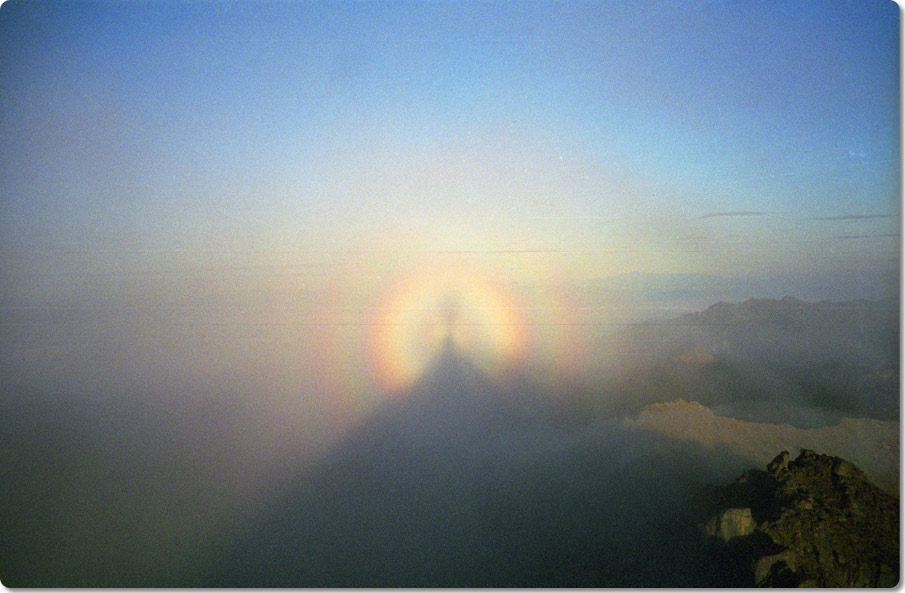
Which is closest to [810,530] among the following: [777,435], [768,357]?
[777,435]

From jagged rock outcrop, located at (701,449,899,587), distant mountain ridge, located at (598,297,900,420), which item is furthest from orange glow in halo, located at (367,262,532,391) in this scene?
jagged rock outcrop, located at (701,449,899,587)

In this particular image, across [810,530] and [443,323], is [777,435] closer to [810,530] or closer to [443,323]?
[810,530]

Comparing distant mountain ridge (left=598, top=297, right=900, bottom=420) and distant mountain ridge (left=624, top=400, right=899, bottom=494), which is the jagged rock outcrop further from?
distant mountain ridge (left=598, top=297, right=900, bottom=420)

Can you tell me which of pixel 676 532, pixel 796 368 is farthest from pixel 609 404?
pixel 796 368

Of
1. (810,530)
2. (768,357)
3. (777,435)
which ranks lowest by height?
(810,530)

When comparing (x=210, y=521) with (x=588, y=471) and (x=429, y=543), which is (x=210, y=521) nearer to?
(x=429, y=543)

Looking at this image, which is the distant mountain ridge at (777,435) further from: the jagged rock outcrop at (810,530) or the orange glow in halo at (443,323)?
the orange glow in halo at (443,323)

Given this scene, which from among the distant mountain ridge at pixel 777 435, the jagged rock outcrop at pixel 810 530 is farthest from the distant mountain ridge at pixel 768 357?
the jagged rock outcrop at pixel 810 530
